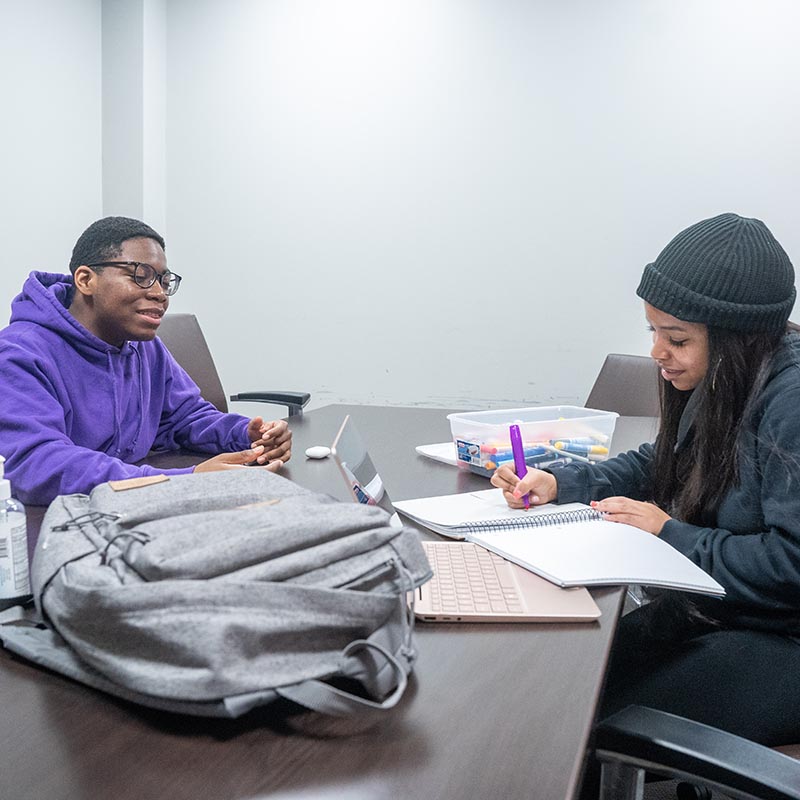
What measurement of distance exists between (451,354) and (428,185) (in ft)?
2.55

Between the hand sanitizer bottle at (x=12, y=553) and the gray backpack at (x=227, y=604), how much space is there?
60 millimetres

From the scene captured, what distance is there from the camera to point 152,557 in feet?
2.18

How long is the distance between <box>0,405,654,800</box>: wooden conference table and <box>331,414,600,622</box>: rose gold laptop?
0.07 m

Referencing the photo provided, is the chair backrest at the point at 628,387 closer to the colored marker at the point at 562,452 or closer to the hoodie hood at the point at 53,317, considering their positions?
the colored marker at the point at 562,452

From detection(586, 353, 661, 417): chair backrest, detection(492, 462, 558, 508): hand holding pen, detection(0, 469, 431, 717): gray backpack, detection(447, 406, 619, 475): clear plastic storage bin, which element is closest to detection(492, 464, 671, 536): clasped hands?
detection(492, 462, 558, 508): hand holding pen

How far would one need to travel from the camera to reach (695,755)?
742 millimetres

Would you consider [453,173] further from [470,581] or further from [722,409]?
[470,581]

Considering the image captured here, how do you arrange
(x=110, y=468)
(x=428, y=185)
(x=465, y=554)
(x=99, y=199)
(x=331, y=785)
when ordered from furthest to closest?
(x=99, y=199), (x=428, y=185), (x=110, y=468), (x=465, y=554), (x=331, y=785)

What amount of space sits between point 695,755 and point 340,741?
0.35 m

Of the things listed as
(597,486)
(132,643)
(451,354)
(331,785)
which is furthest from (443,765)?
(451,354)

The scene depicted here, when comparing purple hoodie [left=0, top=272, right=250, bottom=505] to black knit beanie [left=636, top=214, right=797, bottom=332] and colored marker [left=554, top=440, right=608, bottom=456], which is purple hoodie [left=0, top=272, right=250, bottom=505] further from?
black knit beanie [left=636, top=214, right=797, bottom=332]

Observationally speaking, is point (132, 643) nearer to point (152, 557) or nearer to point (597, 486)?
point (152, 557)

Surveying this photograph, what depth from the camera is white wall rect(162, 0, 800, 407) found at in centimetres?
325

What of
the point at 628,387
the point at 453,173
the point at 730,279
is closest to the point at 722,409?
the point at 730,279
